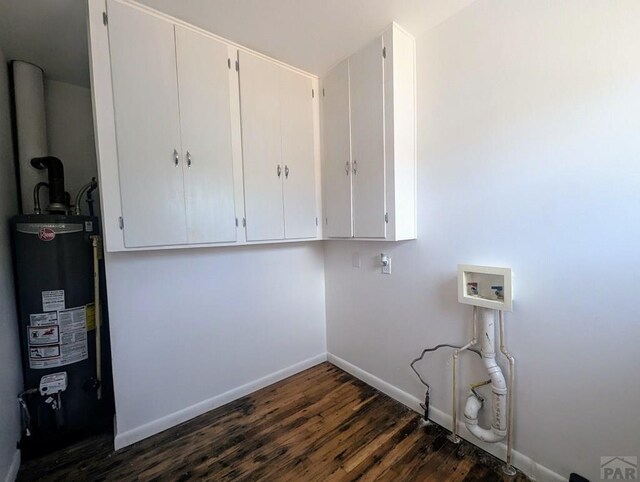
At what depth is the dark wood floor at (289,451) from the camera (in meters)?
1.45

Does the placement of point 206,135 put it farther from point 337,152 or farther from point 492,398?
point 492,398

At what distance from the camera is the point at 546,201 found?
129 centimetres

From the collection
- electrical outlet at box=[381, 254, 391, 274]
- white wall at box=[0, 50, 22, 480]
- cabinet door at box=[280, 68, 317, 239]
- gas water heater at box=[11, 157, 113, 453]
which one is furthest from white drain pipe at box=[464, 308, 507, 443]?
white wall at box=[0, 50, 22, 480]

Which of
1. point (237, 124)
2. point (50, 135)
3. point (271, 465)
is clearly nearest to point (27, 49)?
point (50, 135)

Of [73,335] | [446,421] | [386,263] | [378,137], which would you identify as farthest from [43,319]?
[446,421]

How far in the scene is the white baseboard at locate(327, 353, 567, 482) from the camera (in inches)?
53.3

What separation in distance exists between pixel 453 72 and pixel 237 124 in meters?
1.41

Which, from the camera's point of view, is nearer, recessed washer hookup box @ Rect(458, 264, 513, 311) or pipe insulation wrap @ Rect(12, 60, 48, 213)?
recessed washer hookup box @ Rect(458, 264, 513, 311)

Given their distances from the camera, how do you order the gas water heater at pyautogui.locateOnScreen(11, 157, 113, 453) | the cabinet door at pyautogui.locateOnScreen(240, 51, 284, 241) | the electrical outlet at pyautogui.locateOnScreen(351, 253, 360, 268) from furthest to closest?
1. the electrical outlet at pyautogui.locateOnScreen(351, 253, 360, 268)
2. the cabinet door at pyautogui.locateOnScreen(240, 51, 284, 241)
3. the gas water heater at pyautogui.locateOnScreen(11, 157, 113, 453)

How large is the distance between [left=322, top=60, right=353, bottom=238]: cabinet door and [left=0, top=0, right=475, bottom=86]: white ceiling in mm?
246

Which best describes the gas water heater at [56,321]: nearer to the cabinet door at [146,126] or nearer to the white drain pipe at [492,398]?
the cabinet door at [146,126]

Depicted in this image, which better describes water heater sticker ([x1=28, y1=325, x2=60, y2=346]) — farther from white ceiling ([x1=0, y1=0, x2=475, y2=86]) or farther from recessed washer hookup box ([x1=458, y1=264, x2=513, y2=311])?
recessed washer hookup box ([x1=458, y1=264, x2=513, y2=311])

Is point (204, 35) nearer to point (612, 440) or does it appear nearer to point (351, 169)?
point (351, 169)

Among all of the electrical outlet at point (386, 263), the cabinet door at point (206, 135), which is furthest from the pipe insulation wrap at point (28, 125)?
the electrical outlet at point (386, 263)
